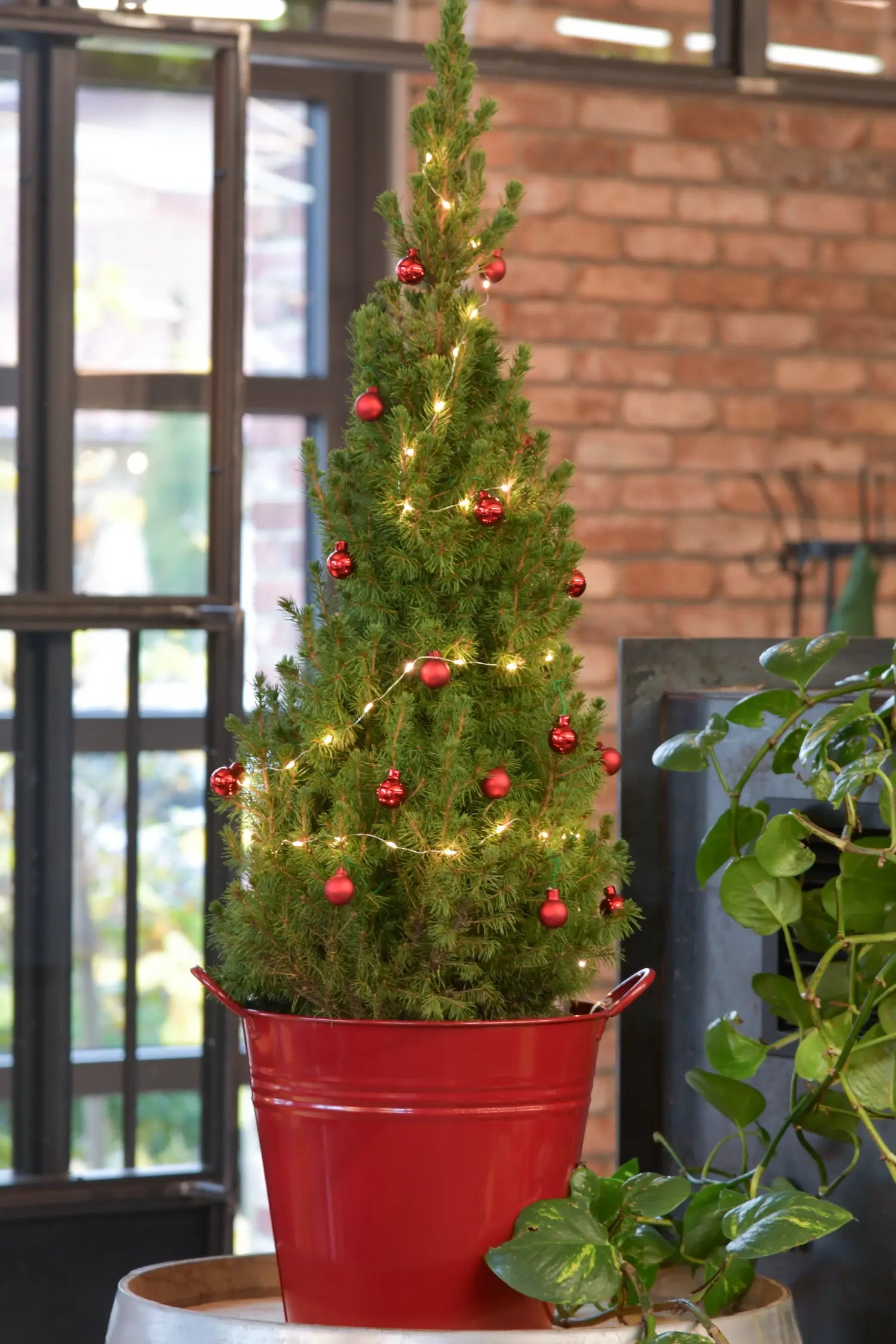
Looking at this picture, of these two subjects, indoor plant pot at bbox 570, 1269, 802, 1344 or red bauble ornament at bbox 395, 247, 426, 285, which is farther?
red bauble ornament at bbox 395, 247, 426, 285

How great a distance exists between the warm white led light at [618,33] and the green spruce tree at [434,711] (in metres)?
1.56

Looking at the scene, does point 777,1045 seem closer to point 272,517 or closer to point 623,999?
point 623,999

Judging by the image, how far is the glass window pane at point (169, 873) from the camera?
93.7 inches

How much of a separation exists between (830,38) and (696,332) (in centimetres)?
89

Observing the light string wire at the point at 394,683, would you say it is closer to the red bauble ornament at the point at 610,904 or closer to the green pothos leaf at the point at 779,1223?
the red bauble ornament at the point at 610,904

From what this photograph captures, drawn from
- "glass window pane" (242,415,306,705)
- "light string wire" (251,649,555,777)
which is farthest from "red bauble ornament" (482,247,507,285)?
"glass window pane" (242,415,306,705)

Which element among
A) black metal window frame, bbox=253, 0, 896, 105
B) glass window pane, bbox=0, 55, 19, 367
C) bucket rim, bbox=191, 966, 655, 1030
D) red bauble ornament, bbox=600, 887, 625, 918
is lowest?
bucket rim, bbox=191, 966, 655, 1030

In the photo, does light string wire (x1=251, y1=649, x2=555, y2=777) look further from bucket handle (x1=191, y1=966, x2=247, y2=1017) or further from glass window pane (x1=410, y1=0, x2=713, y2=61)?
glass window pane (x1=410, y1=0, x2=713, y2=61)

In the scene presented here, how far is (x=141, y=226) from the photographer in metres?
2.43

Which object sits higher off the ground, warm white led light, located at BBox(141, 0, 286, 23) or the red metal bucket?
warm white led light, located at BBox(141, 0, 286, 23)

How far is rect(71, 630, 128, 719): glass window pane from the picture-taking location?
2.34 meters

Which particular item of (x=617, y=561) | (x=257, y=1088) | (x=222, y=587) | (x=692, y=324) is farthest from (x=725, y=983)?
(x=692, y=324)

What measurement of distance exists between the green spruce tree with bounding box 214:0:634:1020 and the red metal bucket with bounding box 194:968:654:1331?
0.03 metres

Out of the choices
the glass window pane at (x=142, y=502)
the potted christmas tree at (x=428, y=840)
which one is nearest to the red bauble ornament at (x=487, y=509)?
the potted christmas tree at (x=428, y=840)
